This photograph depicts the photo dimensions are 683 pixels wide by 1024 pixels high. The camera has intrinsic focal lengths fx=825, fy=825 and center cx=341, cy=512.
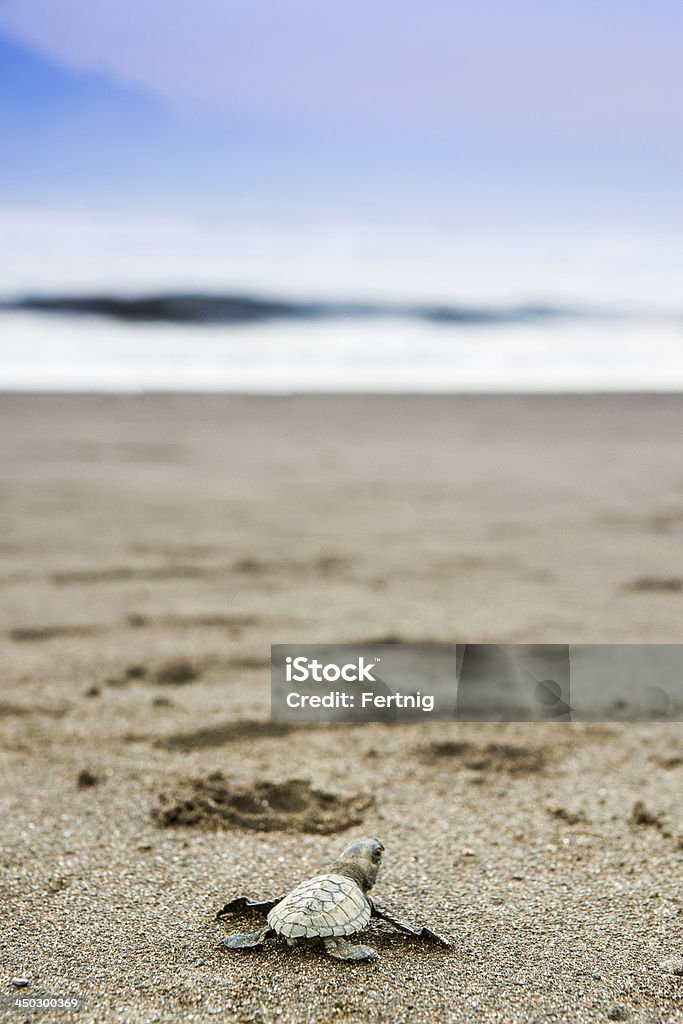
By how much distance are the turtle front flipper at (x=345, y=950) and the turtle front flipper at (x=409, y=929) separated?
11 centimetres

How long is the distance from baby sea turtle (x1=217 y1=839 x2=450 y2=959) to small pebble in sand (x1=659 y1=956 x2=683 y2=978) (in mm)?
567

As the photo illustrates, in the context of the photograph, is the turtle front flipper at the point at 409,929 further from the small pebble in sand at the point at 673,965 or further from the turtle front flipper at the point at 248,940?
the small pebble in sand at the point at 673,965

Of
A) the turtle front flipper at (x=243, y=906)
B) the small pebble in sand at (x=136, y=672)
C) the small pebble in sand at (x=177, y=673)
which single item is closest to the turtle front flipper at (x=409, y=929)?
the turtle front flipper at (x=243, y=906)

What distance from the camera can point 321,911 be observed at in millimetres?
2068

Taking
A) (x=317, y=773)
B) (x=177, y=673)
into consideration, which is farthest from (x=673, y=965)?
(x=177, y=673)

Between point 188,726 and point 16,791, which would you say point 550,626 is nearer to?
point 188,726

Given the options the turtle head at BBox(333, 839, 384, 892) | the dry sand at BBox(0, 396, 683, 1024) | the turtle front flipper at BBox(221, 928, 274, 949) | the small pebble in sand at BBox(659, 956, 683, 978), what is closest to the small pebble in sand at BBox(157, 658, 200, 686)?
the dry sand at BBox(0, 396, 683, 1024)

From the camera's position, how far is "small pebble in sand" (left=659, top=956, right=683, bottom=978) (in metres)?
2.10

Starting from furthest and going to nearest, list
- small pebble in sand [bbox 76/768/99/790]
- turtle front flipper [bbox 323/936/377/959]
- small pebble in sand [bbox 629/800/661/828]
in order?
1. small pebble in sand [bbox 76/768/99/790]
2. small pebble in sand [bbox 629/800/661/828]
3. turtle front flipper [bbox 323/936/377/959]

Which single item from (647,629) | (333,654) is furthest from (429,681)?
(647,629)

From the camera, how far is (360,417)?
71.1 feet

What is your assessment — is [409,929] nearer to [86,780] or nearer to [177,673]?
[86,780]

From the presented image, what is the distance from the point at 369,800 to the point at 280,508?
22.5 feet

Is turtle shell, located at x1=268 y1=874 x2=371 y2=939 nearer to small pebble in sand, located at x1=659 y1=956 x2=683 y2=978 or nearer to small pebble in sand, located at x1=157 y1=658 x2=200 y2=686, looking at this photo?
small pebble in sand, located at x1=659 y1=956 x2=683 y2=978
